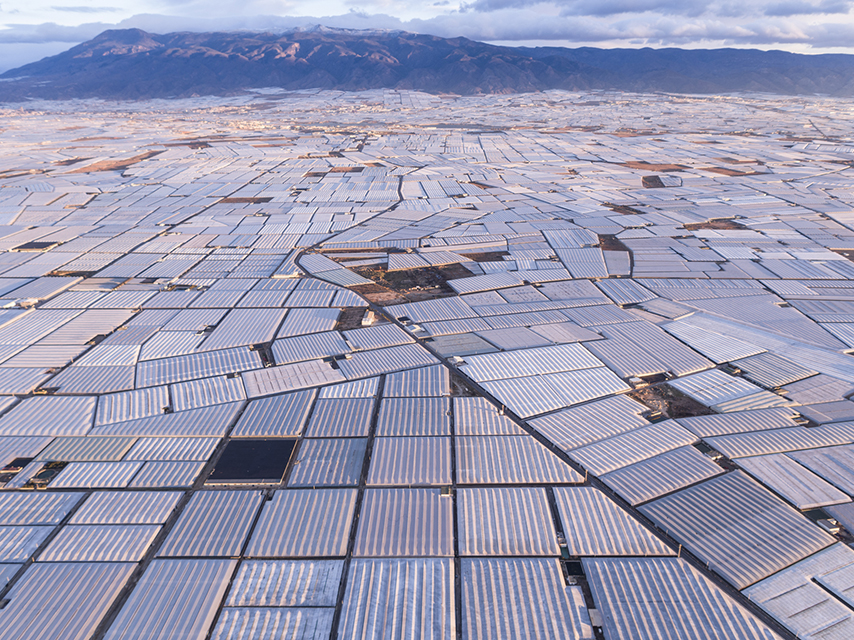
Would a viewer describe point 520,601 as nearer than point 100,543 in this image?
Yes

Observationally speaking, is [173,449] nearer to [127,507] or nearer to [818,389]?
[127,507]

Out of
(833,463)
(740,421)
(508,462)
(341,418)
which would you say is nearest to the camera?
(833,463)

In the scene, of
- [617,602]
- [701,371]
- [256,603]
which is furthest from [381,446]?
[701,371]

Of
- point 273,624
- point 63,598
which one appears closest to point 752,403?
point 273,624

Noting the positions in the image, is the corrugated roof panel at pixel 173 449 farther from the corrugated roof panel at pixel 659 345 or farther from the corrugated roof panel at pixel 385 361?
the corrugated roof panel at pixel 659 345

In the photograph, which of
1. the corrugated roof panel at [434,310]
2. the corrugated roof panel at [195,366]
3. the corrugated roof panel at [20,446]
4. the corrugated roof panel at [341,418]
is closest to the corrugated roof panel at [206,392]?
the corrugated roof panel at [195,366]

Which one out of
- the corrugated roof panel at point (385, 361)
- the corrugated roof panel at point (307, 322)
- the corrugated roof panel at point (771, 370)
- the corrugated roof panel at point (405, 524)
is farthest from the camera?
the corrugated roof panel at point (307, 322)
